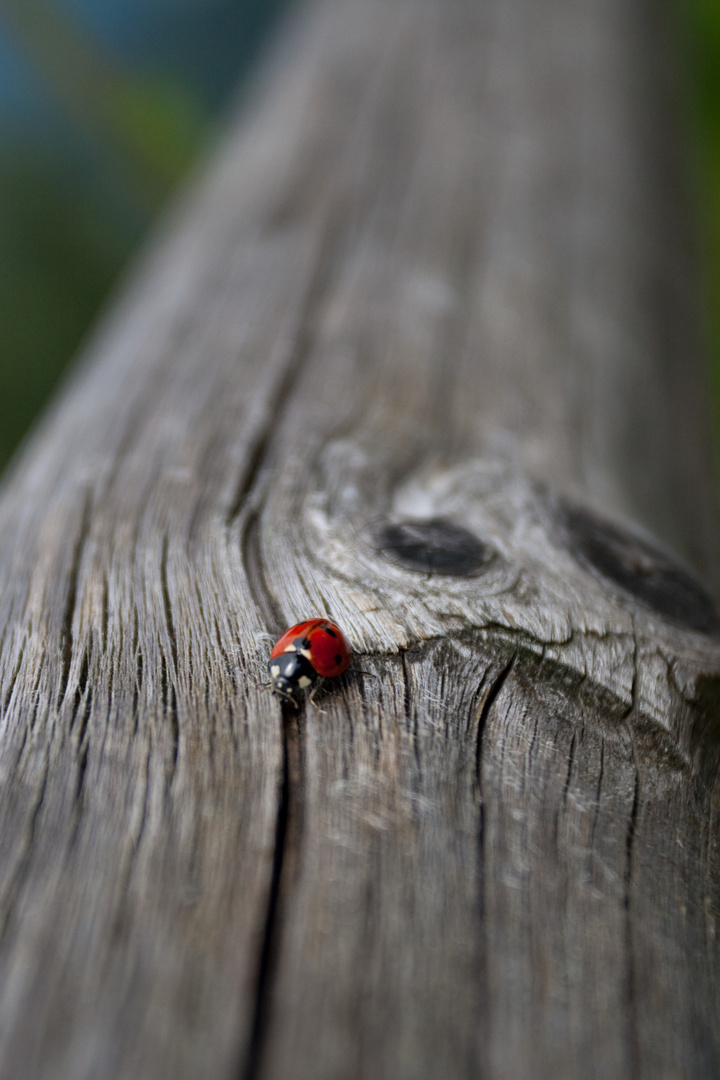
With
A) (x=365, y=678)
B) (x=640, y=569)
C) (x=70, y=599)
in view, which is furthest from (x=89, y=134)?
(x=365, y=678)

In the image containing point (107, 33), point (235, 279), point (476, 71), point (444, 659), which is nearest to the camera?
point (444, 659)

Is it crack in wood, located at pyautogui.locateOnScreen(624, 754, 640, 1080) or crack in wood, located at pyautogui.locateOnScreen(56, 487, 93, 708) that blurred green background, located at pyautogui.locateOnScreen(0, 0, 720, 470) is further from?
crack in wood, located at pyautogui.locateOnScreen(624, 754, 640, 1080)

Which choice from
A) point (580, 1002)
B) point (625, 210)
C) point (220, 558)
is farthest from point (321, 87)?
point (580, 1002)

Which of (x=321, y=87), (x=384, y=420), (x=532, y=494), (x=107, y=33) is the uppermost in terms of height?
(x=107, y=33)

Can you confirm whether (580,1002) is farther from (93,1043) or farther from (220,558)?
(220,558)

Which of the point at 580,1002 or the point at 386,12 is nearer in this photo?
the point at 580,1002

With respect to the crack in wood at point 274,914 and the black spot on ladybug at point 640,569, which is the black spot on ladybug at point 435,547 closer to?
the black spot on ladybug at point 640,569

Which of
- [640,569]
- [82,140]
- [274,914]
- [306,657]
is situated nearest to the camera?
[274,914]

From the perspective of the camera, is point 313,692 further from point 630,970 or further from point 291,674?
point 630,970
